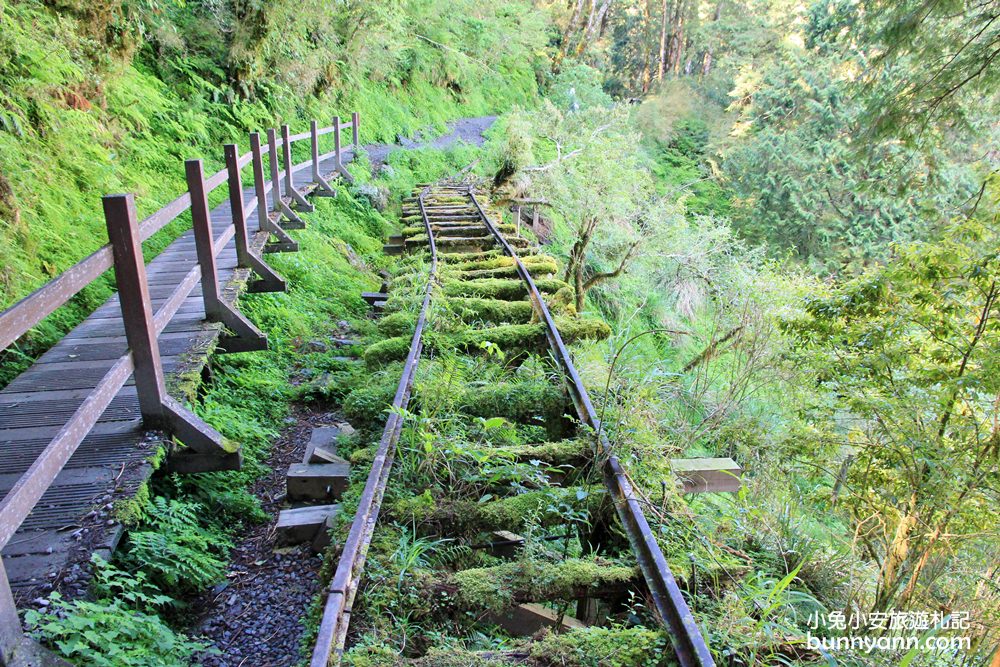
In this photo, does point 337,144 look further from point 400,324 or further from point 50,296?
point 50,296

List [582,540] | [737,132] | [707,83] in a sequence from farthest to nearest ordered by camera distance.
Result: [707,83] → [737,132] → [582,540]

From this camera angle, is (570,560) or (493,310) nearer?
(570,560)

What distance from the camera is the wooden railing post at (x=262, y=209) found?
21.5 ft

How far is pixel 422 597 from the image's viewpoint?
256 centimetres

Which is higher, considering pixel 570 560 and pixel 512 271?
pixel 512 271

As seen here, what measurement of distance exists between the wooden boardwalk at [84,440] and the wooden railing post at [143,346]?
0.14 metres

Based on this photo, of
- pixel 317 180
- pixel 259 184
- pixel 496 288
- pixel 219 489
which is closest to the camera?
pixel 219 489

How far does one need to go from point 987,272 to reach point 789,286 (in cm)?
514

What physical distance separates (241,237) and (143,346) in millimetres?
2839

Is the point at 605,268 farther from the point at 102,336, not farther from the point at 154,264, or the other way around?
the point at 102,336

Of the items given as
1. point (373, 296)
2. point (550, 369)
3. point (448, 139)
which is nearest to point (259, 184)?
point (373, 296)

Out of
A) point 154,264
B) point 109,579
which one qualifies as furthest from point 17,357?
point 109,579

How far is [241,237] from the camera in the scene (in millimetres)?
5750

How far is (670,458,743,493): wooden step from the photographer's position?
12.1 feet
